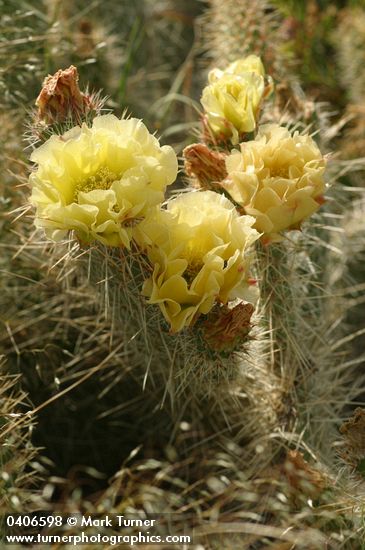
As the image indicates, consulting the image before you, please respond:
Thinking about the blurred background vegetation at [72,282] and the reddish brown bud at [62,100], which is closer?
the reddish brown bud at [62,100]

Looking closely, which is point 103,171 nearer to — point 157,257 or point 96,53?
point 157,257

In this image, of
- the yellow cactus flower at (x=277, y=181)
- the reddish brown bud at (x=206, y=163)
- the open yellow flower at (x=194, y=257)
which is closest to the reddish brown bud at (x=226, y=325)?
the open yellow flower at (x=194, y=257)

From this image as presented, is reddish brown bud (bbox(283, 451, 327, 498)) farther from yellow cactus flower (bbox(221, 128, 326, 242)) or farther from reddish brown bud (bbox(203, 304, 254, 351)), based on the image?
yellow cactus flower (bbox(221, 128, 326, 242))

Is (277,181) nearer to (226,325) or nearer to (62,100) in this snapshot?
(226,325)

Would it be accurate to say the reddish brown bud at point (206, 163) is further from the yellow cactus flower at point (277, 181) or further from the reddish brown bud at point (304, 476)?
the reddish brown bud at point (304, 476)

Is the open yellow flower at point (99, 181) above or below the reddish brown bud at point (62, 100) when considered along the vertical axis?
below

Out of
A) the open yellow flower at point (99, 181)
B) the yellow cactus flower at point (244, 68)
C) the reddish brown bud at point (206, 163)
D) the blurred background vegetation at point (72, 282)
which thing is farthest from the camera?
the blurred background vegetation at point (72, 282)

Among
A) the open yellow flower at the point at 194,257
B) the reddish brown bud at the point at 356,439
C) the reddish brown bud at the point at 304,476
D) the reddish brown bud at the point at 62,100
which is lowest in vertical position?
the reddish brown bud at the point at 304,476
